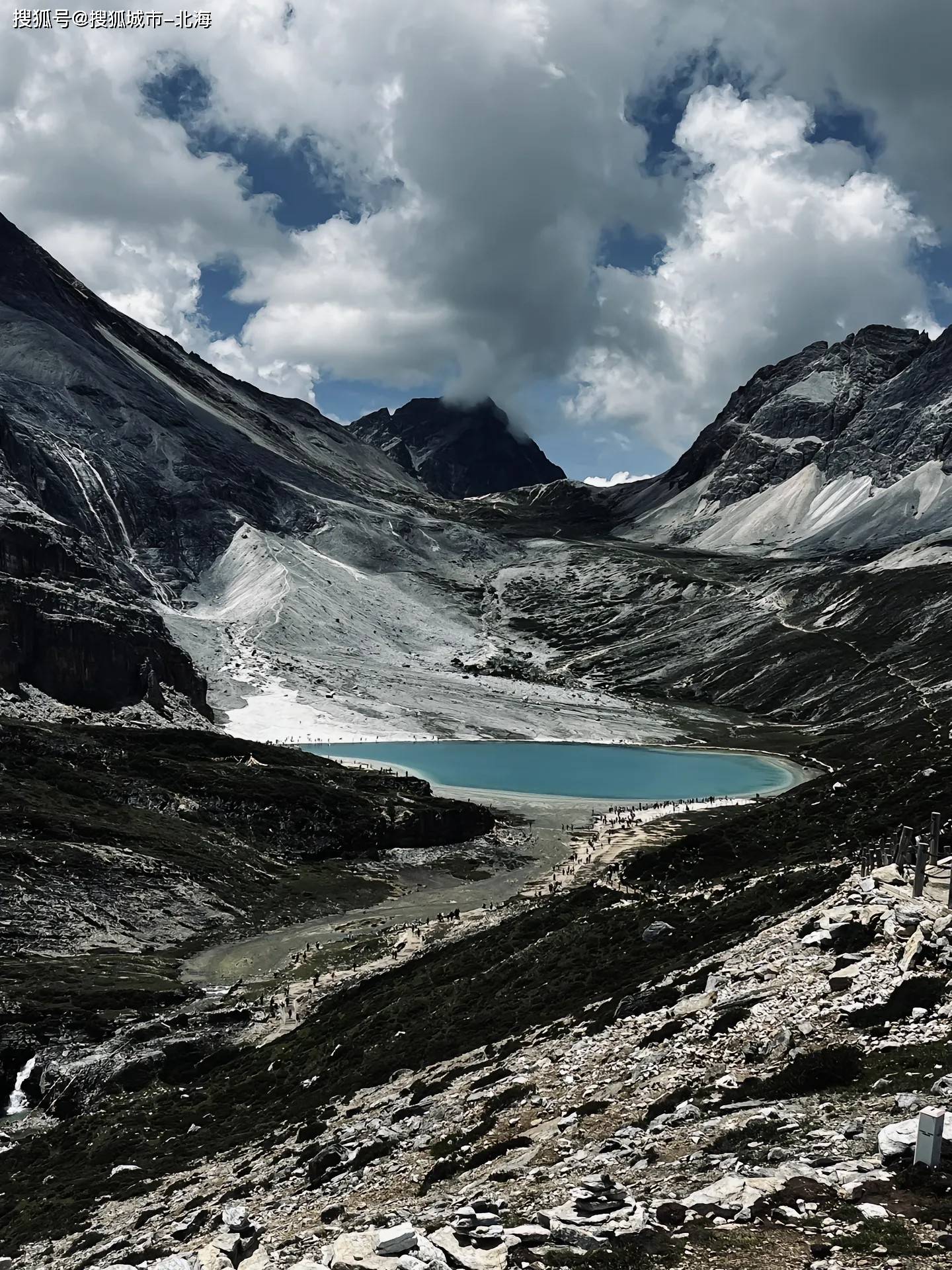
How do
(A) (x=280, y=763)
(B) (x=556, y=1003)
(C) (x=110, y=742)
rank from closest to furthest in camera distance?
1. (B) (x=556, y=1003)
2. (C) (x=110, y=742)
3. (A) (x=280, y=763)

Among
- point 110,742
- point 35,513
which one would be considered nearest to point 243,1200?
point 110,742

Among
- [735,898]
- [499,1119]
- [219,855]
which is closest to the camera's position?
[499,1119]

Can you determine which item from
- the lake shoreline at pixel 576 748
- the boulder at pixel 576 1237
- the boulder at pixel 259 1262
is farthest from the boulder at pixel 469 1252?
the lake shoreline at pixel 576 748

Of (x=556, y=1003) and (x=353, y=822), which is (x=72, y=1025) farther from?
(x=353, y=822)

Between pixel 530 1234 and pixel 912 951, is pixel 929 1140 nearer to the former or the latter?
pixel 530 1234

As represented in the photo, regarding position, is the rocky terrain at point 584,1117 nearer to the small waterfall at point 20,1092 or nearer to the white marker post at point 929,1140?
the white marker post at point 929,1140

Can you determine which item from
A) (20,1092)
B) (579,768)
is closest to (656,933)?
(20,1092)
